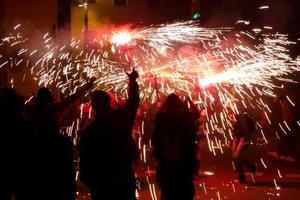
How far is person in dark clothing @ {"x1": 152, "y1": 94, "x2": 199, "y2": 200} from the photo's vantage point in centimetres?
675

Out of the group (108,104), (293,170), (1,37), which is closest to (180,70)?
(293,170)

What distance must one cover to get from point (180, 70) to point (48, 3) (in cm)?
1589

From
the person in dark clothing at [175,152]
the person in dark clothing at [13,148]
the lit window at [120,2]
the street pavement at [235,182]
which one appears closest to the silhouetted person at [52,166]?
the person in dark clothing at [13,148]

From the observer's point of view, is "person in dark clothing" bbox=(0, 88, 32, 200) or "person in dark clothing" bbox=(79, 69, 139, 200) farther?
"person in dark clothing" bbox=(79, 69, 139, 200)

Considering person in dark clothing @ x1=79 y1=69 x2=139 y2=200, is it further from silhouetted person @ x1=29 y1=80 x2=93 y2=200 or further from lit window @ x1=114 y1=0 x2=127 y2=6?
lit window @ x1=114 y1=0 x2=127 y2=6

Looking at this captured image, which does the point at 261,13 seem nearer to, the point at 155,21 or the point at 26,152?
the point at 155,21

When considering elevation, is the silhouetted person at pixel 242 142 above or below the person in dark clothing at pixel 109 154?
below

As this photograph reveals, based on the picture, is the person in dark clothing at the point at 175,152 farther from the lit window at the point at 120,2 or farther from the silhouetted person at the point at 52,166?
the lit window at the point at 120,2

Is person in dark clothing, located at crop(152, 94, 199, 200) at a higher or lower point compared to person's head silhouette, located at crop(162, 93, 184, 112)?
lower

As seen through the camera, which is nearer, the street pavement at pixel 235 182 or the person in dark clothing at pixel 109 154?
the person in dark clothing at pixel 109 154

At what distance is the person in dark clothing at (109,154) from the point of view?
18.9ft

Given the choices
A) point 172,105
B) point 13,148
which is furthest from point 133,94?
point 13,148

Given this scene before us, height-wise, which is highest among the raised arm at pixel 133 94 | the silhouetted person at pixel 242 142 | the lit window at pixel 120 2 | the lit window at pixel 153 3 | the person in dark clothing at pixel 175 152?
the raised arm at pixel 133 94

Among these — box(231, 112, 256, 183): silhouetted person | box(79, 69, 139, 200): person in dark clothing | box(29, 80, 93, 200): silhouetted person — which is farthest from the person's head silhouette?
box(231, 112, 256, 183): silhouetted person
